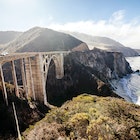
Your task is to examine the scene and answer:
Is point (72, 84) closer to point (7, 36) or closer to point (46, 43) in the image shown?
point (46, 43)

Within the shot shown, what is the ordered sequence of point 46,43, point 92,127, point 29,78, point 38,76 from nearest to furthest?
point 92,127 < point 29,78 < point 38,76 < point 46,43

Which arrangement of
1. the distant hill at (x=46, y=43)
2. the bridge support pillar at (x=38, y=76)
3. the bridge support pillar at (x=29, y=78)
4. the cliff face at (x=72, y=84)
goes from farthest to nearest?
1. the distant hill at (x=46, y=43)
2. the cliff face at (x=72, y=84)
3. the bridge support pillar at (x=38, y=76)
4. the bridge support pillar at (x=29, y=78)

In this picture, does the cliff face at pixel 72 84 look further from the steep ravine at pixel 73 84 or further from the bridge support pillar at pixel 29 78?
the bridge support pillar at pixel 29 78

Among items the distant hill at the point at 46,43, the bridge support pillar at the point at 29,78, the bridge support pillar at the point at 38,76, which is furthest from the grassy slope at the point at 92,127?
the distant hill at the point at 46,43

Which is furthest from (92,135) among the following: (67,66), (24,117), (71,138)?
(67,66)

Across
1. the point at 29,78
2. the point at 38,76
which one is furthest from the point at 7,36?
the point at 29,78

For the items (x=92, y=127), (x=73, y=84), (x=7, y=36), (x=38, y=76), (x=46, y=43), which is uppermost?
(x=7, y=36)

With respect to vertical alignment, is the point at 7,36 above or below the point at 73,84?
above

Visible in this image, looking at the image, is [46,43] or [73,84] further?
[46,43]

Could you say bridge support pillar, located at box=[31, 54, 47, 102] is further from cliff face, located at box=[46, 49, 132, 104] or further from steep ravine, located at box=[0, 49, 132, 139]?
cliff face, located at box=[46, 49, 132, 104]

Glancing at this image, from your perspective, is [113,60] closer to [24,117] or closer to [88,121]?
[24,117]

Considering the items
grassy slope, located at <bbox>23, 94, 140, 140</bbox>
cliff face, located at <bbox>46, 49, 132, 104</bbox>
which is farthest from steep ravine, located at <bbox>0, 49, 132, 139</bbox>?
grassy slope, located at <bbox>23, 94, 140, 140</bbox>
